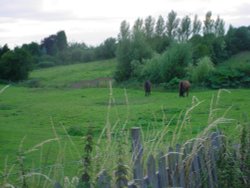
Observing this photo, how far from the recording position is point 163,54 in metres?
56.5

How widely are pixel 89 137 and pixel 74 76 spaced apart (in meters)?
70.5

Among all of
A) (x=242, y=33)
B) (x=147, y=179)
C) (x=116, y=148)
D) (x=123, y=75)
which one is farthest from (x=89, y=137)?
(x=242, y=33)

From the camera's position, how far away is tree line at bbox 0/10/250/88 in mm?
50656

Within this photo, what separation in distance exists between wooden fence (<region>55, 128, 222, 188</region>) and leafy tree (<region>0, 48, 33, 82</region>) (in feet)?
218

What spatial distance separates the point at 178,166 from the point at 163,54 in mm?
51571

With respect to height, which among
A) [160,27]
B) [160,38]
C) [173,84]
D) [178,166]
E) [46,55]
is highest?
[160,27]

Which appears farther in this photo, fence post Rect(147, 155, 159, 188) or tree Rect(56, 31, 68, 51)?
tree Rect(56, 31, 68, 51)

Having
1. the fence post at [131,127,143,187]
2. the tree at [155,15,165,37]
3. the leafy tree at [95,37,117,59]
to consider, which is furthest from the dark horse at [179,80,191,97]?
the leafy tree at [95,37,117,59]

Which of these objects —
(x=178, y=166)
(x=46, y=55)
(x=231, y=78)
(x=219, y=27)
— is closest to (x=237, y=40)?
(x=219, y=27)

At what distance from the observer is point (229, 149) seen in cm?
633

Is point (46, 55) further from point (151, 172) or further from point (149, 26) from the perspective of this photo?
point (151, 172)

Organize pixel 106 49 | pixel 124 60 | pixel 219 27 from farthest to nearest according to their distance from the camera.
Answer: pixel 106 49, pixel 219 27, pixel 124 60

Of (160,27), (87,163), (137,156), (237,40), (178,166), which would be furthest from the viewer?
(160,27)

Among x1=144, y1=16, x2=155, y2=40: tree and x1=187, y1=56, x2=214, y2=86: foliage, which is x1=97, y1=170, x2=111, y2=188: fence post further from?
x1=144, y1=16, x2=155, y2=40: tree
